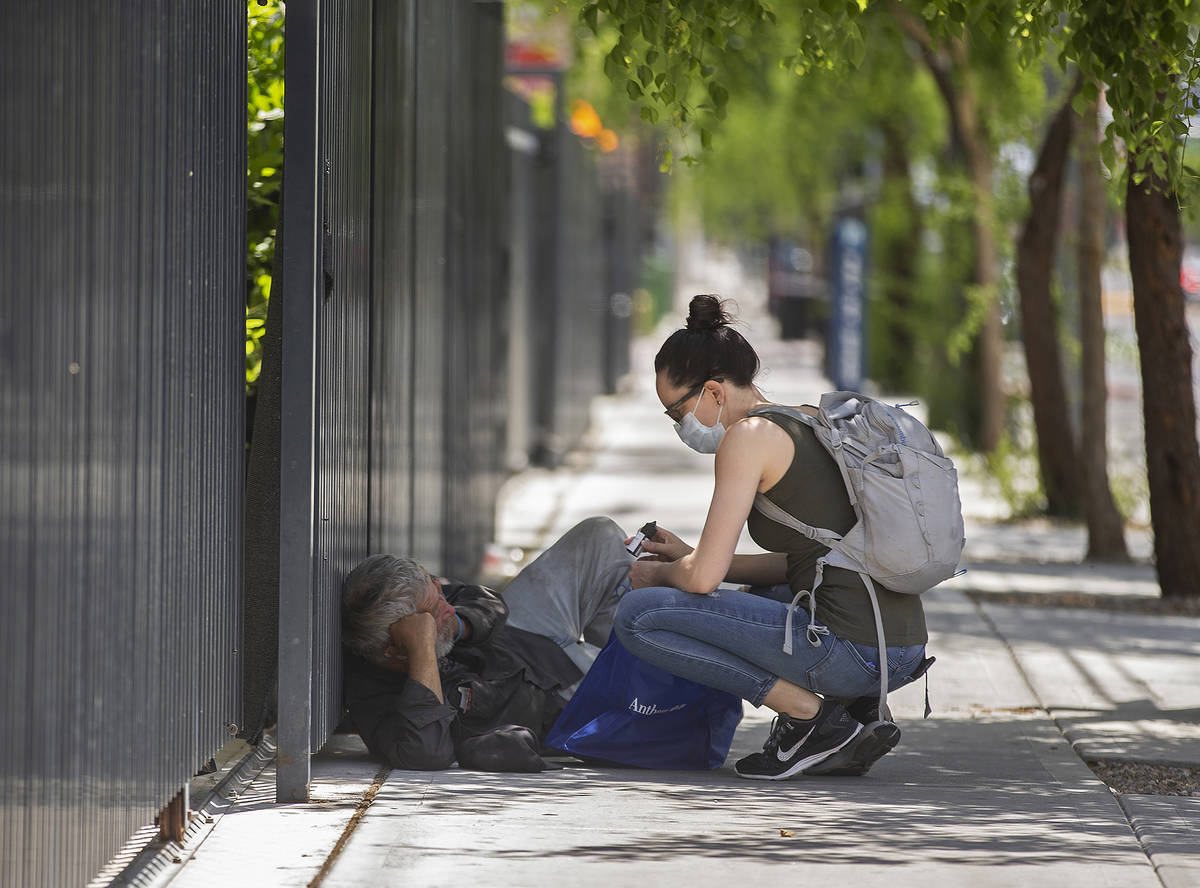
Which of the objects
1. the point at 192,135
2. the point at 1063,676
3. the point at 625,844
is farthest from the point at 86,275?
the point at 1063,676

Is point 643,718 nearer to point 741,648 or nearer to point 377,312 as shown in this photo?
point 741,648

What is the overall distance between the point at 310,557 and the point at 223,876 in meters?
0.85

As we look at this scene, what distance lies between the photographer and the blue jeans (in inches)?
194

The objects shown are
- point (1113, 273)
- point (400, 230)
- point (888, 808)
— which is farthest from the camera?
point (1113, 273)

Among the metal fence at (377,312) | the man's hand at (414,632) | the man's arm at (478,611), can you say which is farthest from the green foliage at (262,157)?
the man's hand at (414,632)

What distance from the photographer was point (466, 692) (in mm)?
5086

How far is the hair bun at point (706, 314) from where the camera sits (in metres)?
4.96

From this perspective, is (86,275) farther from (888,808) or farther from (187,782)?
(888,808)

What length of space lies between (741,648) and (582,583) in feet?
2.84

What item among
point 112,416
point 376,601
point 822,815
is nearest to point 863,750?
point 822,815

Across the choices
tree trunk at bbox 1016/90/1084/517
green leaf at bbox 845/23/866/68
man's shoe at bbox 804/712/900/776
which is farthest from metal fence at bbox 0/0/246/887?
tree trunk at bbox 1016/90/1084/517

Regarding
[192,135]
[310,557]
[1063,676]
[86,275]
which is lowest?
[1063,676]

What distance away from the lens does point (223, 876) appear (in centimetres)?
398

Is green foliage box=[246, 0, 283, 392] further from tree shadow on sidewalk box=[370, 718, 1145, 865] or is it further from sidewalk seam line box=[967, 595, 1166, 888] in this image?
sidewalk seam line box=[967, 595, 1166, 888]
